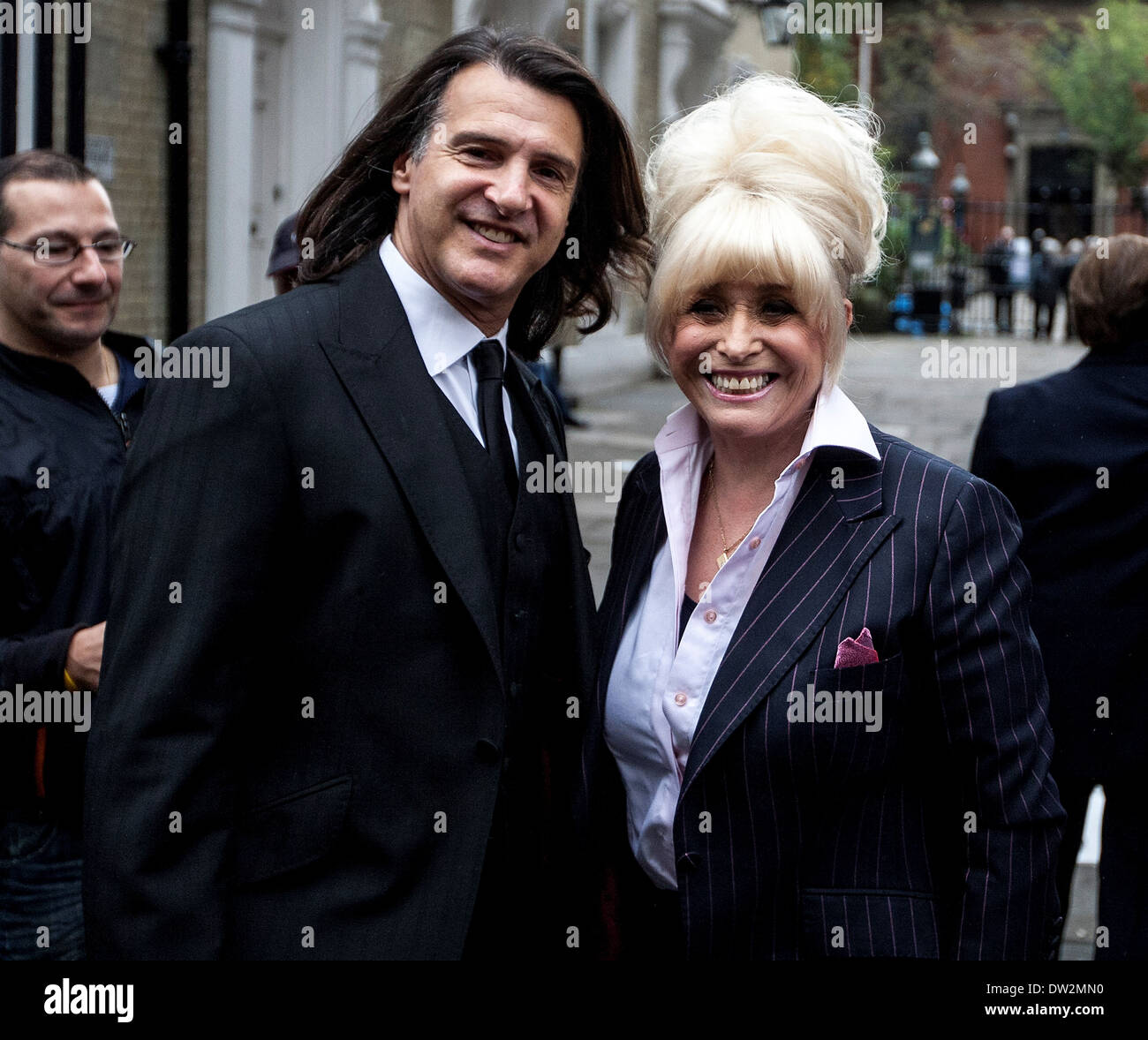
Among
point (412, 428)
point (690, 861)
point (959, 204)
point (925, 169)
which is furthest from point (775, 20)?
point (690, 861)

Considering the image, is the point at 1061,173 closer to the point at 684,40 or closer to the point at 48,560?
the point at 684,40

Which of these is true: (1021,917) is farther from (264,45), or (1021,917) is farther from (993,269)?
(993,269)

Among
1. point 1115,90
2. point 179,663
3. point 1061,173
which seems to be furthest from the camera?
point 1061,173

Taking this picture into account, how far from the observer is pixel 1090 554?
12.5 feet

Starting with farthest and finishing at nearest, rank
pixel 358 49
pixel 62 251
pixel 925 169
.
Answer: pixel 925 169 → pixel 358 49 → pixel 62 251

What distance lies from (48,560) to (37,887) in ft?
2.05

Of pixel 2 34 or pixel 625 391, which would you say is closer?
pixel 2 34

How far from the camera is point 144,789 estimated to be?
2074 millimetres

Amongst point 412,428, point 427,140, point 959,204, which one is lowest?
point 412,428

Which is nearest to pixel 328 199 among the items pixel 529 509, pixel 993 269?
pixel 529 509

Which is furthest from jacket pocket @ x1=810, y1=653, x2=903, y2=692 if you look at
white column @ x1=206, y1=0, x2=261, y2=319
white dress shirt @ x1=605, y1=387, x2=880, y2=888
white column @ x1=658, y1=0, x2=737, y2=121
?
white column @ x1=658, y1=0, x2=737, y2=121

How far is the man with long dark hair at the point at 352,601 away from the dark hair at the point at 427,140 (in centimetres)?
1

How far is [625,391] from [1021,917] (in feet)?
48.1

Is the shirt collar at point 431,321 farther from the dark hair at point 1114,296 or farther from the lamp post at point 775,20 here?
the lamp post at point 775,20
